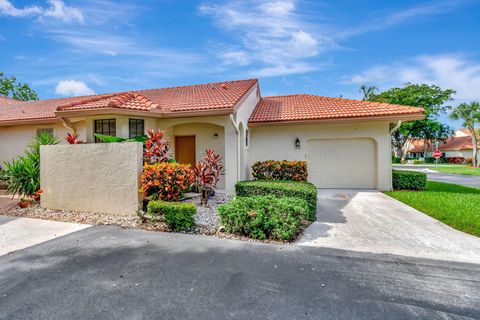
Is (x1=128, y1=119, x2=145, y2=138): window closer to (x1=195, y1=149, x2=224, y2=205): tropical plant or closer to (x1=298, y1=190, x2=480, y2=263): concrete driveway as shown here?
(x1=195, y1=149, x2=224, y2=205): tropical plant

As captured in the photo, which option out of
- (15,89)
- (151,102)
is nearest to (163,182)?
(151,102)

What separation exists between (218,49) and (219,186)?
32.1ft

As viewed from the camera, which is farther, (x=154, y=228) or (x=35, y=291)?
(x=154, y=228)

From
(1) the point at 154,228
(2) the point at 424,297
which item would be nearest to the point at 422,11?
(2) the point at 424,297

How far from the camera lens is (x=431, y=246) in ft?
18.3

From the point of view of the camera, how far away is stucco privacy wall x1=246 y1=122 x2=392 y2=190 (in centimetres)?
1280

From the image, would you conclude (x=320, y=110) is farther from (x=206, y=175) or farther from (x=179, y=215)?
(x=179, y=215)

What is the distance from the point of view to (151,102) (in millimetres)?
11812

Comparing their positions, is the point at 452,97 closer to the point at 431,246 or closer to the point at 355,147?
the point at 355,147

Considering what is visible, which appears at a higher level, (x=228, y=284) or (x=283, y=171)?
(x=283, y=171)

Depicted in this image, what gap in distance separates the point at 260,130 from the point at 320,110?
3.51 metres

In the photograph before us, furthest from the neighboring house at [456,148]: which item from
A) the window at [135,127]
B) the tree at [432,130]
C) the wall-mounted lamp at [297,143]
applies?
the window at [135,127]

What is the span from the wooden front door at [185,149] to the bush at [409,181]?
36.0 ft

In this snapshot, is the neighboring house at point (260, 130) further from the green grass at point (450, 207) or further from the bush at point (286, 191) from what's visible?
the green grass at point (450, 207)
